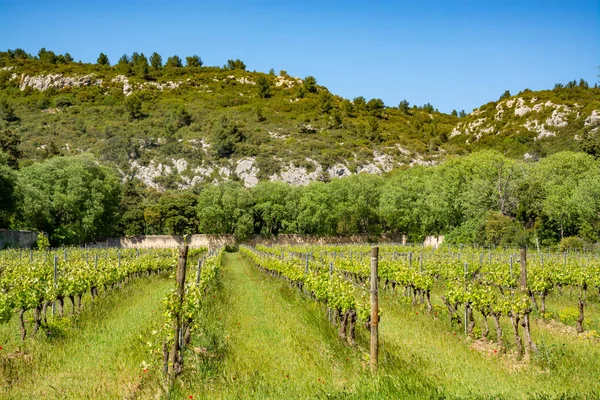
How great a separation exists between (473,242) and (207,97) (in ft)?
369

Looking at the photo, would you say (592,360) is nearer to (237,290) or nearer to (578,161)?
(237,290)

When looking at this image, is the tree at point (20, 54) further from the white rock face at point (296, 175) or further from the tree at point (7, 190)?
the tree at point (7, 190)

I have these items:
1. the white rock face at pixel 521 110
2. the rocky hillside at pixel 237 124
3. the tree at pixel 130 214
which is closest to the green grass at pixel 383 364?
the tree at pixel 130 214

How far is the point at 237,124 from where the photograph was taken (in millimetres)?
117125

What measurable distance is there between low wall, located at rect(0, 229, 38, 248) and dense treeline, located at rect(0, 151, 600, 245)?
2.00 metres

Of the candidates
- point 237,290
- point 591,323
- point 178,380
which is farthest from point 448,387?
point 237,290

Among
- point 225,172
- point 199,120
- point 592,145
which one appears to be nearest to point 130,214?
point 225,172

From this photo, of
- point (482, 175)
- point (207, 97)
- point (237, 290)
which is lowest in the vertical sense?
point (237, 290)

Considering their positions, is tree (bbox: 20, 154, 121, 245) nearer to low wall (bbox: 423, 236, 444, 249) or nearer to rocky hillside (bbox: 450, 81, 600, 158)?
low wall (bbox: 423, 236, 444, 249)

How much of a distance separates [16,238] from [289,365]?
147ft

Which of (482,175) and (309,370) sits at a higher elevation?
(482,175)

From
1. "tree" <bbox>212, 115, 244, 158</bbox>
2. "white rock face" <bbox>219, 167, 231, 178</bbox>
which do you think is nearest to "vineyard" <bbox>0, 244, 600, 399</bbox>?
"white rock face" <bbox>219, 167, 231, 178</bbox>

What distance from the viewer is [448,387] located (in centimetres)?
720

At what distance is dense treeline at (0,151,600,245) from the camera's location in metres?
48.3
